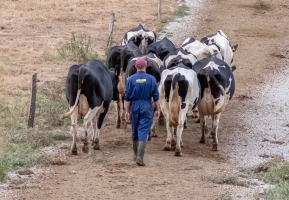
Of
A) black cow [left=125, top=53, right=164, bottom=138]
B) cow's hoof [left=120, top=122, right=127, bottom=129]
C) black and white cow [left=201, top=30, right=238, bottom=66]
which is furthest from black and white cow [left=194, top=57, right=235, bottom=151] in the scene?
black and white cow [left=201, top=30, right=238, bottom=66]

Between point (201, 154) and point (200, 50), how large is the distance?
3530mm

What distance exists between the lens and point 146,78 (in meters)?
11.2

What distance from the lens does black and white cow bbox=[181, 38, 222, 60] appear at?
15.5 m

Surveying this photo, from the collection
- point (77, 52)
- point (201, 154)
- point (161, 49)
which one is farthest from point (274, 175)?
point (77, 52)

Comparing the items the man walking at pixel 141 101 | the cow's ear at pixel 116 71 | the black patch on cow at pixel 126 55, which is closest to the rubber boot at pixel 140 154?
the man walking at pixel 141 101

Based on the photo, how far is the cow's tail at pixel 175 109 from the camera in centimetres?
1229

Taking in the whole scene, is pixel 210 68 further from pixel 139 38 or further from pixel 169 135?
pixel 139 38

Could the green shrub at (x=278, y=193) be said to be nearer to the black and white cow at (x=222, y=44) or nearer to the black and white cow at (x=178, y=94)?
the black and white cow at (x=178, y=94)

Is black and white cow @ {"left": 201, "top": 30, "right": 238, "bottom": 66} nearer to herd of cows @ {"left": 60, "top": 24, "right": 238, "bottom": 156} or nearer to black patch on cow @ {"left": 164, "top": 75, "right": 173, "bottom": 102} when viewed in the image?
herd of cows @ {"left": 60, "top": 24, "right": 238, "bottom": 156}

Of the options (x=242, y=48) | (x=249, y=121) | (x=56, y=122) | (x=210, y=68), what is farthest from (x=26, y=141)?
(x=242, y=48)

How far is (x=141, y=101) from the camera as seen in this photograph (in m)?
11.2

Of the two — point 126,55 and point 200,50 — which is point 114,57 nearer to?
point 126,55

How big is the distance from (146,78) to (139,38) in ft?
19.6

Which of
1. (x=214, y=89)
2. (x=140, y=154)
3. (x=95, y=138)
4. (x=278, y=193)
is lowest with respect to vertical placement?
(x=95, y=138)
